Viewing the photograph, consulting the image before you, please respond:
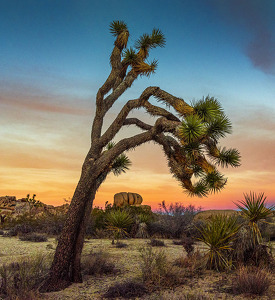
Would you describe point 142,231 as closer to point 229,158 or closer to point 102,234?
point 102,234

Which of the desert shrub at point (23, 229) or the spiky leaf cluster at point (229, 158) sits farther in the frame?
the desert shrub at point (23, 229)

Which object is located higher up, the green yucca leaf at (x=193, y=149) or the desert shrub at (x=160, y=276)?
the green yucca leaf at (x=193, y=149)

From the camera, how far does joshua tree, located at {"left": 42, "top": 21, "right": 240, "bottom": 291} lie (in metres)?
7.76

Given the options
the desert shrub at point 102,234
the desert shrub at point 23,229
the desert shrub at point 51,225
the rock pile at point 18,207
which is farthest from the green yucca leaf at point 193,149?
the rock pile at point 18,207

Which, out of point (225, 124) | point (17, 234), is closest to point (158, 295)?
point (225, 124)

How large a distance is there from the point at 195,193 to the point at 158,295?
3834 millimetres

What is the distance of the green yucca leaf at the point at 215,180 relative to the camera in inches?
358

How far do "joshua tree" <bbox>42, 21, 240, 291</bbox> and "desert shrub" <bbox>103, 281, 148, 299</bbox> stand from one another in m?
1.23

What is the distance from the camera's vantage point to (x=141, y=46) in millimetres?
11422

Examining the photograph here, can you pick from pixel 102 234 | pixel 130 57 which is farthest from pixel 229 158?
pixel 102 234

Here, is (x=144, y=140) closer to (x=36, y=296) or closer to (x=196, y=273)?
(x=196, y=273)

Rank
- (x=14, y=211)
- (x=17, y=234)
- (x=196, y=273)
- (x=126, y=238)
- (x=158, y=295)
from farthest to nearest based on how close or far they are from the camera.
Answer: (x=14, y=211)
(x=17, y=234)
(x=126, y=238)
(x=196, y=273)
(x=158, y=295)

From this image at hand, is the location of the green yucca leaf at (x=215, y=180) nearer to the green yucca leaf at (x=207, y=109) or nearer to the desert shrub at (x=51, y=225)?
the green yucca leaf at (x=207, y=109)

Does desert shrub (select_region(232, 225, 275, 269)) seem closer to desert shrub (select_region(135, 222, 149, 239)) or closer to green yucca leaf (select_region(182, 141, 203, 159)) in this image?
green yucca leaf (select_region(182, 141, 203, 159))
